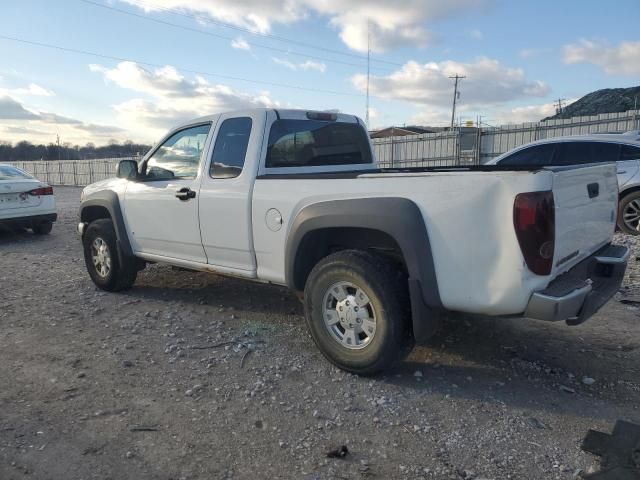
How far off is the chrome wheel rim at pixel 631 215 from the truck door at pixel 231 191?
6972 millimetres

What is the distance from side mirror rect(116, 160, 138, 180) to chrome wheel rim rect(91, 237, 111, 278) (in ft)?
3.02

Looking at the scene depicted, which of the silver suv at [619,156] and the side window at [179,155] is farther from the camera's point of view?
the silver suv at [619,156]

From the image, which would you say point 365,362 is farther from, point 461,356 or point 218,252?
point 218,252

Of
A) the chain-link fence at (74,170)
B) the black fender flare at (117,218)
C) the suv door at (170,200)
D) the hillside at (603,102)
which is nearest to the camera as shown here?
the suv door at (170,200)

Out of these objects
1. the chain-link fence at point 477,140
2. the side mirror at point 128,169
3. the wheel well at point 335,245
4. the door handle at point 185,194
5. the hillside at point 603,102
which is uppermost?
the hillside at point 603,102

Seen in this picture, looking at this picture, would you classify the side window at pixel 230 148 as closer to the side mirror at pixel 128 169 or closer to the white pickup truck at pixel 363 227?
the white pickup truck at pixel 363 227

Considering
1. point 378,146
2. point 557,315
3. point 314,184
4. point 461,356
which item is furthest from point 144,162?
point 378,146

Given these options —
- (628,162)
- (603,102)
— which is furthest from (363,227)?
(603,102)

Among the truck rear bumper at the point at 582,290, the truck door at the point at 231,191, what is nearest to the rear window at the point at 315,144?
the truck door at the point at 231,191

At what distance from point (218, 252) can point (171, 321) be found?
36.7 inches

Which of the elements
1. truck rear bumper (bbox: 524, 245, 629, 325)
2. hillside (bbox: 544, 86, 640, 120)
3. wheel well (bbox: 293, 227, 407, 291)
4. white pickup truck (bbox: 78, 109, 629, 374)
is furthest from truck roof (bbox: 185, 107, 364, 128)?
hillside (bbox: 544, 86, 640, 120)

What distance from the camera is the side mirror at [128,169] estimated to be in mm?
5438

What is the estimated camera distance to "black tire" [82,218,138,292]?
5848mm

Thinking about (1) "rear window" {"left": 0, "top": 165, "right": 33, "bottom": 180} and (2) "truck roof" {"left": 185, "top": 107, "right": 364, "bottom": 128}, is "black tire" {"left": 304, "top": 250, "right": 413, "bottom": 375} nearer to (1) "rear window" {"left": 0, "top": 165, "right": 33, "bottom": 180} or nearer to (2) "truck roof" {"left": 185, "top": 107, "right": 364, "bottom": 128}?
(2) "truck roof" {"left": 185, "top": 107, "right": 364, "bottom": 128}
